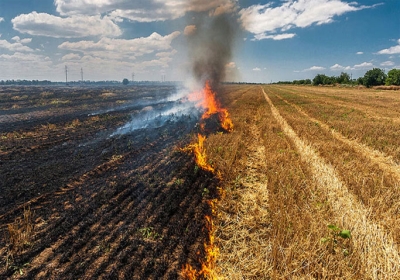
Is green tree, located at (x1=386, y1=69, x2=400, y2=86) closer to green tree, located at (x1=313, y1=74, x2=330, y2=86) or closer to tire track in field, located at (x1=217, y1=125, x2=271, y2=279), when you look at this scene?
green tree, located at (x1=313, y1=74, x2=330, y2=86)

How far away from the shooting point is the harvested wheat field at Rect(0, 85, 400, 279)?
4512 millimetres

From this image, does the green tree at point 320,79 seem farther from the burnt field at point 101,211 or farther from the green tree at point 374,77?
the burnt field at point 101,211

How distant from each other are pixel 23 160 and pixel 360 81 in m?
116

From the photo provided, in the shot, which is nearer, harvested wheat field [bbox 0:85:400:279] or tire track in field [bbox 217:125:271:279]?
harvested wheat field [bbox 0:85:400:279]

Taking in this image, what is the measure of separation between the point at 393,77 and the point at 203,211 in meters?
101

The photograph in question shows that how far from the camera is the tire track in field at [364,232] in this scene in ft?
13.9

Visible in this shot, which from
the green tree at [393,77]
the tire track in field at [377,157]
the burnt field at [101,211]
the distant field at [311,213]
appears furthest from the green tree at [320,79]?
the burnt field at [101,211]

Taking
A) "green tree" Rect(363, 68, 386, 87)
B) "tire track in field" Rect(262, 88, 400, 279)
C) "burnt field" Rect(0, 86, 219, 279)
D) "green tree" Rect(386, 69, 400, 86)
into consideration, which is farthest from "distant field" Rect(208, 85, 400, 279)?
"green tree" Rect(363, 68, 386, 87)

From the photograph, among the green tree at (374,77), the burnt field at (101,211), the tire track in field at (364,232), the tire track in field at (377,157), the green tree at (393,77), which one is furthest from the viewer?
the green tree at (374,77)

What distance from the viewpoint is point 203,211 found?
21.4 feet

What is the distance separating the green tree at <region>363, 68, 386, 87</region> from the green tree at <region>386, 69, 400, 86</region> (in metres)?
3.52

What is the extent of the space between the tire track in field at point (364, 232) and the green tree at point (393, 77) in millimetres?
95120

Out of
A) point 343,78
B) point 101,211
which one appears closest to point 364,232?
point 101,211

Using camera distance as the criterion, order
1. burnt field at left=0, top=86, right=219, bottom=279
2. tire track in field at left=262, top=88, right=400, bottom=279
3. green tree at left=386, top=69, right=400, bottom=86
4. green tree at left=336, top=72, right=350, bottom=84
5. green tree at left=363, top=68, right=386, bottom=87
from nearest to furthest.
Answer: tire track in field at left=262, top=88, right=400, bottom=279, burnt field at left=0, top=86, right=219, bottom=279, green tree at left=386, top=69, right=400, bottom=86, green tree at left=363, top=68, right=386, bottom=87, green tree at left=336, top=72, right=350, bottom=84
